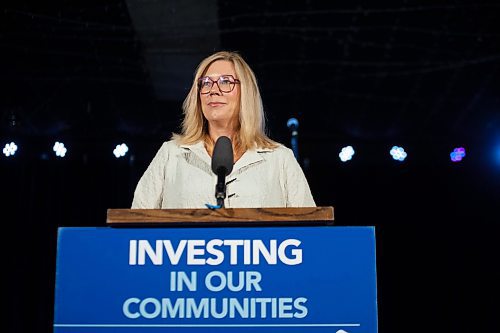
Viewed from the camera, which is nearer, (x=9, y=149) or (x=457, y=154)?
(x=9, y=149)

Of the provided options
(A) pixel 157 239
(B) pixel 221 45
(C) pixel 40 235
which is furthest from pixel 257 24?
(A) pixel 157 239

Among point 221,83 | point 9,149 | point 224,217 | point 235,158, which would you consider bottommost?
point 224,217

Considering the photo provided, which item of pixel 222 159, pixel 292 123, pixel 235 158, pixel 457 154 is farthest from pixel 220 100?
pixel 457 154

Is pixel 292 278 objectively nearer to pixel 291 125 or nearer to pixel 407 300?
pixel 291 125

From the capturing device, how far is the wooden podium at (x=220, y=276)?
5.11 feet

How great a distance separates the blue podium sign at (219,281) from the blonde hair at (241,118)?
32.5 inches

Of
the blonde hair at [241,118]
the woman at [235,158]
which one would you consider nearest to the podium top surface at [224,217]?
the woman at [235,158]

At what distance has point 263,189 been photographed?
2303mm

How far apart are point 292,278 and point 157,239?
0.31 meters

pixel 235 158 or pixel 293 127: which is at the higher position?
pixel 293 127

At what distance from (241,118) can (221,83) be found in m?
0.14

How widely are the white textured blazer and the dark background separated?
241 cm

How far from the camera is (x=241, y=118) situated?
242cm

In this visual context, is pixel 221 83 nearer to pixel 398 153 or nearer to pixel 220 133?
pixel 220 133
